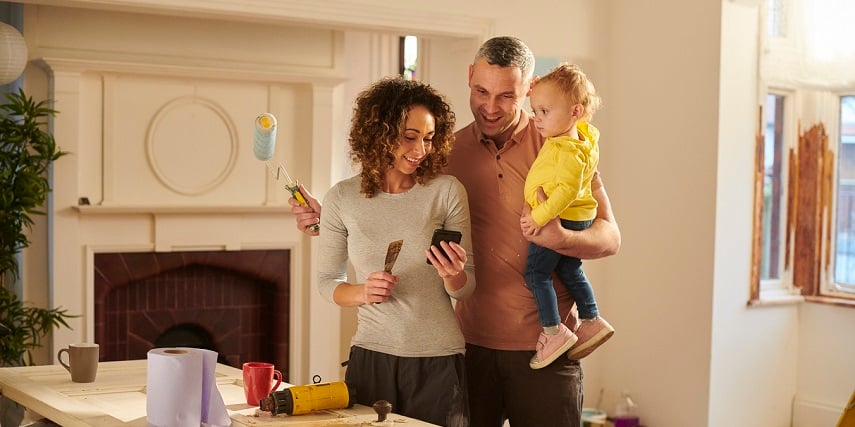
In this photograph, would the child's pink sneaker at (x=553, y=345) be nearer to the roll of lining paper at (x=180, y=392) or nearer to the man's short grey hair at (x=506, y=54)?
the man's short grey hair at (x=506, y=54)

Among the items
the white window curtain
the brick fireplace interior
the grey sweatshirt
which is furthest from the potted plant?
the white window curtain

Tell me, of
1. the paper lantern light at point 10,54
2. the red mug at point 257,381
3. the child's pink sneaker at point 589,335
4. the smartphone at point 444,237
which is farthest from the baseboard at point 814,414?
the paper lantern light at point 10,54

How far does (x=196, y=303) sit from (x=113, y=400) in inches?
173

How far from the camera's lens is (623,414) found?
5.61m

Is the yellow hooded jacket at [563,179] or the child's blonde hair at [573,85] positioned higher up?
the child's blonde hair at [573,85]

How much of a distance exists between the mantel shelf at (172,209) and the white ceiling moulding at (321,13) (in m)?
1.69

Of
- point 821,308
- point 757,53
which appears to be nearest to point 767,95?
point 757,53

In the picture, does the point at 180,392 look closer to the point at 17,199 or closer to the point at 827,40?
the point at 17,199

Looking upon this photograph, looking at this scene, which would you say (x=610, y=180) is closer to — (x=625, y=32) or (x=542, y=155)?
(x=625, y=32)

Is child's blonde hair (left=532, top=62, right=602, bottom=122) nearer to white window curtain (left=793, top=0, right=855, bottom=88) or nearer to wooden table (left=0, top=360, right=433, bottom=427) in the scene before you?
wooden table (left=0, top=360, right=433, bottom=427)

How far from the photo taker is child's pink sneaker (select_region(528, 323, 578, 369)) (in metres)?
2.64

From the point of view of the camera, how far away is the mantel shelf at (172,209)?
6.27m

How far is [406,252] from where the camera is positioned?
2496 millimetres

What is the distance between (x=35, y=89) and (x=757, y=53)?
4038 mm
